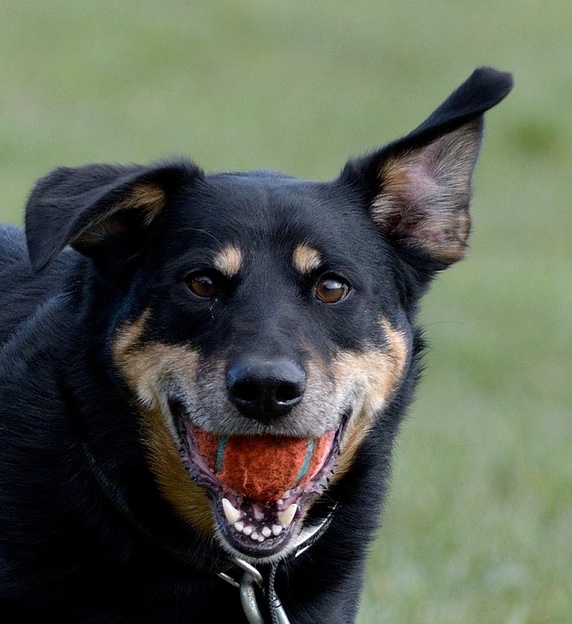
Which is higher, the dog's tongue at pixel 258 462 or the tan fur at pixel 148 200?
the tan fur at pixel 148 200

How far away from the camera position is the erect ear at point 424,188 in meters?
4.12

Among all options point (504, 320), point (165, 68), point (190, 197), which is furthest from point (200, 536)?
point (165, 68)

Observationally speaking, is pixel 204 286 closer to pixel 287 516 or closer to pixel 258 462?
pixel 258 462

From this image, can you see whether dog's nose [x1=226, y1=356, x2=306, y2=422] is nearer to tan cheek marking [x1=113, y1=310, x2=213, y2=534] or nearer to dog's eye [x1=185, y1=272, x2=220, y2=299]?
tan cheek marking [x1=113, y1=310, x2=213, y2=534]

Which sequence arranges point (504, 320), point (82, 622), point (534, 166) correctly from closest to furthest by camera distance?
1. point (82, 622)
2. point (504, 320)
3. point (534, 166)

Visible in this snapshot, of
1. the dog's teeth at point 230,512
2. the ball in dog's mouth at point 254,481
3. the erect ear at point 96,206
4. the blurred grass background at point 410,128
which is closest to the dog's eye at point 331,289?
the ball in dog's mouth at point 254,481

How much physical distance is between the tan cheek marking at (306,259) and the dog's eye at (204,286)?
25cm

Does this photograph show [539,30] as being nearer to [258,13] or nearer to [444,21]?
[444,21]

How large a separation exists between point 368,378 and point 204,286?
0.56 metres

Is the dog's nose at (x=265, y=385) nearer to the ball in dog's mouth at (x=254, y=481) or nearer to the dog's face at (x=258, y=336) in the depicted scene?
the dog's face at (x=258, y=336)

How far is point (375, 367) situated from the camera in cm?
394

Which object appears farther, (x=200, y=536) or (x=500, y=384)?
(x=500, y=384)

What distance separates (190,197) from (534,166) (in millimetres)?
17522

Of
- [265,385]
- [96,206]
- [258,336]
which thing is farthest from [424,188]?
[96,206]
